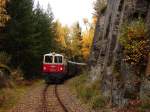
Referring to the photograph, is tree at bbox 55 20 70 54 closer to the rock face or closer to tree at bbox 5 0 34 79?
tree at bbox 5 0 34 79

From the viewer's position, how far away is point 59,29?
9319 centimetres

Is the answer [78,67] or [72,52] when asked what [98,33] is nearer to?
[78,67]

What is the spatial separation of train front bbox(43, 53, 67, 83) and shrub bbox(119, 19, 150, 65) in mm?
21694

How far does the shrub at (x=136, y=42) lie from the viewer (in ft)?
59.4

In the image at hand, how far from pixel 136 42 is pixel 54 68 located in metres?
22.8

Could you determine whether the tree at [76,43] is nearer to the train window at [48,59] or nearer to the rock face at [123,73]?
the train window at [48,59]

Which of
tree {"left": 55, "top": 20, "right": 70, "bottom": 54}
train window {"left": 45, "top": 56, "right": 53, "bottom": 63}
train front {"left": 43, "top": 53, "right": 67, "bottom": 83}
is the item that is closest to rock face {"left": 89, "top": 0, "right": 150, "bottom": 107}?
train front {"left": 43, "top": 53, "right": 67, "bottom": 83}

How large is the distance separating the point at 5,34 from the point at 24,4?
335 cm

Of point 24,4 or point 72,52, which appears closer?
point 24,4

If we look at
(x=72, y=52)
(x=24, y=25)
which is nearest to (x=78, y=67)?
(x=24, y=25)

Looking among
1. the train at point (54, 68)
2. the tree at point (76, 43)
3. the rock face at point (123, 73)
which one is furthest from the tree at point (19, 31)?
the tree at point (76, 43)

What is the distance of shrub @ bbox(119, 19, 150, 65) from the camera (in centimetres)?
1809

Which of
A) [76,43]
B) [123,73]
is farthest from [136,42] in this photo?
[76,43]

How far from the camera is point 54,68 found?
133ft
